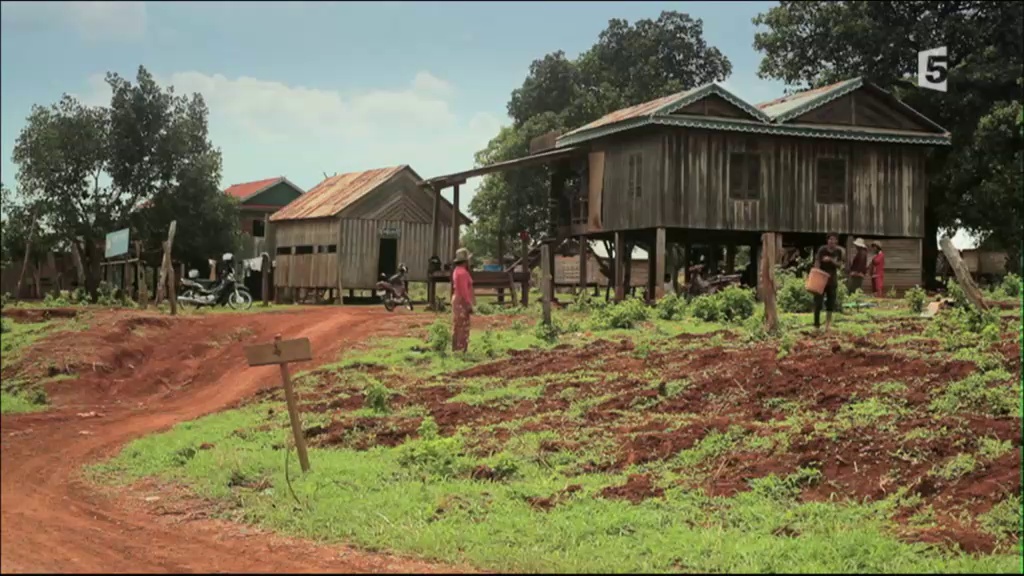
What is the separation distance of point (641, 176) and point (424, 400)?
544 inches

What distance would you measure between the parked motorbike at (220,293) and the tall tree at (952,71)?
730 inches

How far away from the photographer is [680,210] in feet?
80.2

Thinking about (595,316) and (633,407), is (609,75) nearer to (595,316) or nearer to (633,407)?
(595,316)

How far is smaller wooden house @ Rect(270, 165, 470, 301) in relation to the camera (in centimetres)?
3127

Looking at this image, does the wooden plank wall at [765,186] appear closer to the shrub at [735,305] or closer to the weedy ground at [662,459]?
the shrub at [735,305]

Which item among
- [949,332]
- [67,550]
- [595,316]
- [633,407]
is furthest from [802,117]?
[67,550]

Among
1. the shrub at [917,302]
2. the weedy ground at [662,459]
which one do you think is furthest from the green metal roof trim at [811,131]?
the weedy ground at [662,459]

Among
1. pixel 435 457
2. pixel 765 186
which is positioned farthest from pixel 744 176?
pixel 435 457

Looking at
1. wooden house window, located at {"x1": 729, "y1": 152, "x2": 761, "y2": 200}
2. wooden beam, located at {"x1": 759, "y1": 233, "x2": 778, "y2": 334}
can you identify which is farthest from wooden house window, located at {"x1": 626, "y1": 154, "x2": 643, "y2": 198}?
wooden beam, located at {"x1": 759, "y1": 233, "x2": 778, "y2": 334}

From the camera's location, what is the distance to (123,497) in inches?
288

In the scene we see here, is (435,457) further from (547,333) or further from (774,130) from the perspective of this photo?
(774,130)

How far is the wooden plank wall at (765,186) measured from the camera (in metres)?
24.4

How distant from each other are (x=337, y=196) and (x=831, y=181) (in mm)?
14405

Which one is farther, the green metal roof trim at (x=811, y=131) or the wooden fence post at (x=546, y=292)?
the green metal roof trim at (x=811, y=131)
